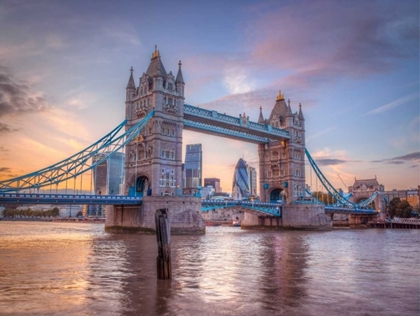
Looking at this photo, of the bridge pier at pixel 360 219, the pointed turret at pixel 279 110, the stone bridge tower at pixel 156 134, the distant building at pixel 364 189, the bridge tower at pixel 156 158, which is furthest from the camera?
the distant building at pixel 364 189

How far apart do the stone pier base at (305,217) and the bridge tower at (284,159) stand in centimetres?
471

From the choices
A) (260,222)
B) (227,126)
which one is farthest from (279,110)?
(260,222)

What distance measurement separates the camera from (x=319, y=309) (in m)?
13.1

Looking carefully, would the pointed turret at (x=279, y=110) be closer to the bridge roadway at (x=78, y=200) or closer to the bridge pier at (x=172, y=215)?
the bridge roadway at (x=78, y=200)

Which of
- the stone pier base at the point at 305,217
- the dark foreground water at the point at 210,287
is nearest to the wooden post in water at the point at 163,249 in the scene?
the dark foreground water at the point at 210,287

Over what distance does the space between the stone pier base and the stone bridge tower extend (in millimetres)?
27021

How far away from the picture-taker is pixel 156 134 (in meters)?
56.0

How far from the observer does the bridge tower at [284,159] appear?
81312 millimetres

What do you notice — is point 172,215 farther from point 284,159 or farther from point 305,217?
point 284,159

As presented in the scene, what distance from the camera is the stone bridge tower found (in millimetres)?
56219

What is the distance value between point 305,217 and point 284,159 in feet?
44.3

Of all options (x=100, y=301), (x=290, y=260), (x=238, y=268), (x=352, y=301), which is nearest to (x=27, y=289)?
(x=100, y=301)

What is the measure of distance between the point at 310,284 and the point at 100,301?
8.85 metres

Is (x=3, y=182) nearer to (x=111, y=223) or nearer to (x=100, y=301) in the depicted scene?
(x=111, y=223)
